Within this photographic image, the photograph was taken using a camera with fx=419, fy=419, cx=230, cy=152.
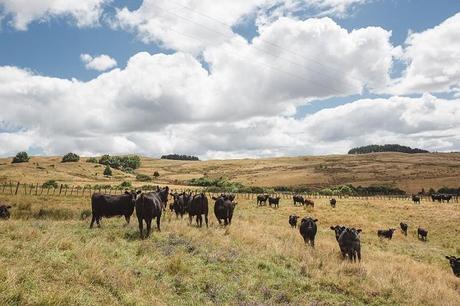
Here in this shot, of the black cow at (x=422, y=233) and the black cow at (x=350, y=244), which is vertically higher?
the black cow at (x=350, y=244)

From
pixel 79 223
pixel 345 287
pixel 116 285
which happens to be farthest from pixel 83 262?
pixel 79 223

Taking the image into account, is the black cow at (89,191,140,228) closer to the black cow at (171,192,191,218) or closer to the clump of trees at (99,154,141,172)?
the black cow at (171,192,191,218)

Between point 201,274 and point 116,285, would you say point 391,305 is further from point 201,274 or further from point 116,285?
point 116,285

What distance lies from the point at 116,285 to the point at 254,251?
22.7 ft

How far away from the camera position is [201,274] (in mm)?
11656

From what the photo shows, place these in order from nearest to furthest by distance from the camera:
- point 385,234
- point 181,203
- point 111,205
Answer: point 111,205, point 181,203, point 385,234

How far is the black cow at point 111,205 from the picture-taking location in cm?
2027

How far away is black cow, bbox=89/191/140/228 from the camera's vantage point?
66.5ft

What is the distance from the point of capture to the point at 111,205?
68.1ft

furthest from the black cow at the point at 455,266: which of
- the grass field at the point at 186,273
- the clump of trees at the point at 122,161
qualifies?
the clump of trees at the point at 122,161

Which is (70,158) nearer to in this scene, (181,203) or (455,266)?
(181,203)

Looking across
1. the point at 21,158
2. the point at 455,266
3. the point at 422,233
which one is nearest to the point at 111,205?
the point at 455,266

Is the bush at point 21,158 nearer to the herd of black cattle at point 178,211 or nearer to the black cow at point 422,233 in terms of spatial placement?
the herd of black cattle at point 178,211

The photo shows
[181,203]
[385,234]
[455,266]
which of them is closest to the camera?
[455,266]
